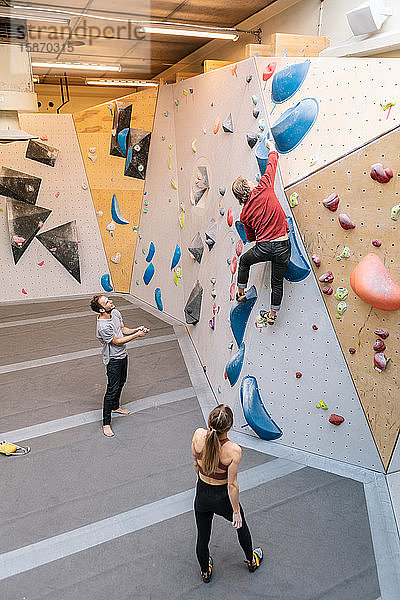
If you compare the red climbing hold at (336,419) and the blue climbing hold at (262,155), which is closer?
the red climbing hold at (336,419)

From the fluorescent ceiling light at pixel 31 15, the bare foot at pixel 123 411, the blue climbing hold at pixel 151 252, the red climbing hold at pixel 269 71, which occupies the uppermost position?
the fluorescent ceiling light at pixel 31 15

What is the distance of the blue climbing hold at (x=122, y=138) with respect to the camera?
Result: 743 centimetres

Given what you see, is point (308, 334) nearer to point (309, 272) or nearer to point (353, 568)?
point (309, 272)

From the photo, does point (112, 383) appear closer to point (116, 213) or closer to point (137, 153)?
point (116, 213)

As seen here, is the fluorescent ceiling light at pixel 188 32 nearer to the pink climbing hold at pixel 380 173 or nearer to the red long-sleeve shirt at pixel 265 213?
the red long-sleeve shirt at pixel 265 213

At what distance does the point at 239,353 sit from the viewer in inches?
162

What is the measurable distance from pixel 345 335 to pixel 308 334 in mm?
284

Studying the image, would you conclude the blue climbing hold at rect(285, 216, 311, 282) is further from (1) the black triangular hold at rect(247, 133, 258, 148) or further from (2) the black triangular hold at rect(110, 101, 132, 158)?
(2) the black triangular hold at rect(110, 101, 132, 158)

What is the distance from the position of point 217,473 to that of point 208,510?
0.74 ft

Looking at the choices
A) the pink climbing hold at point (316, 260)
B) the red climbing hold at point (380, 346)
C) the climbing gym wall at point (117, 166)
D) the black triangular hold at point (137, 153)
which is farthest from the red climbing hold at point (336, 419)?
the black triangular hold at point (137, 153)

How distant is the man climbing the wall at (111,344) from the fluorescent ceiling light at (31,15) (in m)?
3.99

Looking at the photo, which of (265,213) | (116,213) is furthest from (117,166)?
(265,213)

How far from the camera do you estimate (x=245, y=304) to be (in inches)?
157

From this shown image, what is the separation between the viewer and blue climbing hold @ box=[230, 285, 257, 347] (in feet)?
12.9
